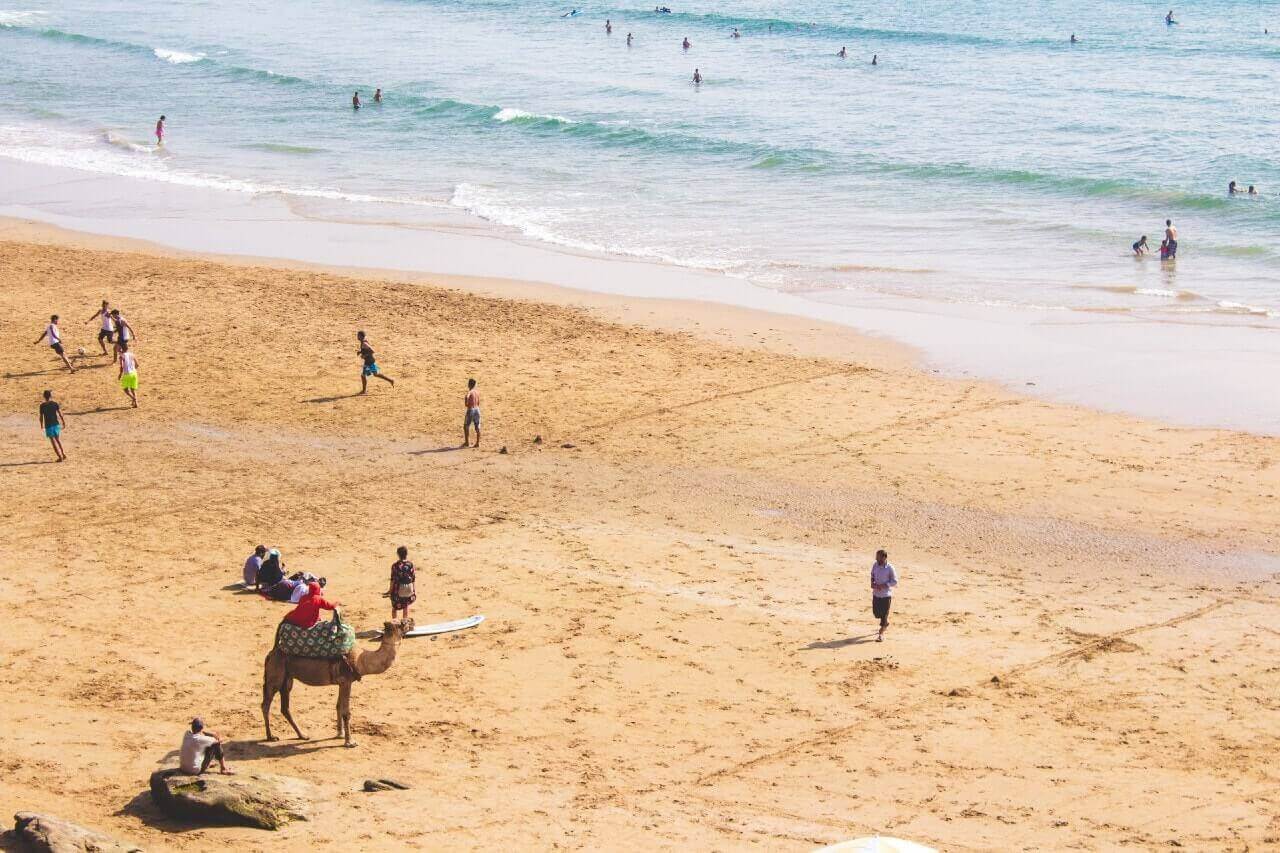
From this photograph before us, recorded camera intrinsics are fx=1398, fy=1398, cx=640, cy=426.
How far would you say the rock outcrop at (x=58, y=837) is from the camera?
9.86 m

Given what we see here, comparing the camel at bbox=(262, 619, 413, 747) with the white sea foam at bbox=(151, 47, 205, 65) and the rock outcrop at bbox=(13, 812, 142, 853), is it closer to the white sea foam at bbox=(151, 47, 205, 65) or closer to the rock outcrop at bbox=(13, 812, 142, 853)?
the rock outcrop at bbox=(13, 812, 142, 853)

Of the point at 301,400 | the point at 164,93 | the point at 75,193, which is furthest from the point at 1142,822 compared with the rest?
the point at 164,93

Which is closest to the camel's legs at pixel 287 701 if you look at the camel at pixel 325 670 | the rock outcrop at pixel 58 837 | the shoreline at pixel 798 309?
the camel at pixel 325 670

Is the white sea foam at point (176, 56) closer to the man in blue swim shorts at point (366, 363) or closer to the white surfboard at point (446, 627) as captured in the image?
the man in blue swim shorts at point (366, 363)

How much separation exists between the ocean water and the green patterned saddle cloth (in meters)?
20.7

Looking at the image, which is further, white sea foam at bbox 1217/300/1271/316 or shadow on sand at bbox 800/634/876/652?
white sea foam at bbox 1217/300/1271/316

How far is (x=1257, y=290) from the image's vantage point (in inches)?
1272

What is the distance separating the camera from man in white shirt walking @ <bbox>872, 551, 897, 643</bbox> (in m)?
15.6

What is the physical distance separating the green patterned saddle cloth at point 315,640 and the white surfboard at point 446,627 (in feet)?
8.11

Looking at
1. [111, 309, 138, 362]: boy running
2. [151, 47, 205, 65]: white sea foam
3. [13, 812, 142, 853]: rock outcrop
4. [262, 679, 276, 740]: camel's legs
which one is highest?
[151, 47, 205, 65]: white sea foam

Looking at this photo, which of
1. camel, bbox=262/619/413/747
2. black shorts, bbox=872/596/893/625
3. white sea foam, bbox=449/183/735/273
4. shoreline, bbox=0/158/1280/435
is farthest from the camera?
white sea foam, bbox=449/183/735/273

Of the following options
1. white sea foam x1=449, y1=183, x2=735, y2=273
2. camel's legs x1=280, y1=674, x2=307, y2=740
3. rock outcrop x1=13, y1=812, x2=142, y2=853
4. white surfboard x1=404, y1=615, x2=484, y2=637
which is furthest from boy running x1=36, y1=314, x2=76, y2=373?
rock outcrop x1=13, y1=812, x2=142, y2=853

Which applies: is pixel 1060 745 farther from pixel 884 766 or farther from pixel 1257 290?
pixel 1257 290

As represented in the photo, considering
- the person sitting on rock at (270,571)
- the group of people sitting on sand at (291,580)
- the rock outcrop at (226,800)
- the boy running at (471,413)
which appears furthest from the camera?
the boy running at (471,413)
